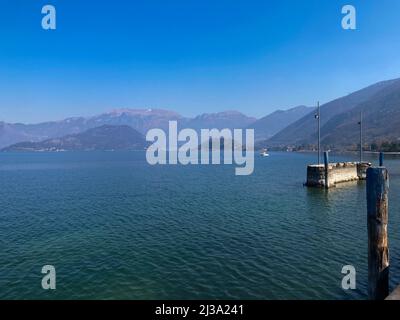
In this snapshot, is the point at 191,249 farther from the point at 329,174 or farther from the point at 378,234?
the point at 329,174

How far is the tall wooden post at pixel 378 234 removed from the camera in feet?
42.0

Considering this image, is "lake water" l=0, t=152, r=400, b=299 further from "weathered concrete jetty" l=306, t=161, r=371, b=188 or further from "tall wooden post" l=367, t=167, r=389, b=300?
"weathered concrete jetty" l=306, t=161, r=371, b=188

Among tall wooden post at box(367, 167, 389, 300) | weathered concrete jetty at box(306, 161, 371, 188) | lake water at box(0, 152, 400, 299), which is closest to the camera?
tall wooden post at box(367, 167, 389, 300)

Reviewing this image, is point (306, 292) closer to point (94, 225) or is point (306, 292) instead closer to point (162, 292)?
point (162, 292)

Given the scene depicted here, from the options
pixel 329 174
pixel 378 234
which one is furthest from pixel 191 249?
pixel 329 174

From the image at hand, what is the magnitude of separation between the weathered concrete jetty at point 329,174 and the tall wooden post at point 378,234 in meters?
44.4

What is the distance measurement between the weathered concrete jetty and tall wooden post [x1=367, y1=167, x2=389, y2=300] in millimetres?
44390

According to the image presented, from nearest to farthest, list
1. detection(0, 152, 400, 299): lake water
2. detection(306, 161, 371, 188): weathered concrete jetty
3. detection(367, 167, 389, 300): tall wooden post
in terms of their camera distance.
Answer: detection(367, 167, 389, 300): tall wooden post, detection(0, 152, 400, 299): lake water, detection(306, 161, 371, 188): weathered concrete jetty

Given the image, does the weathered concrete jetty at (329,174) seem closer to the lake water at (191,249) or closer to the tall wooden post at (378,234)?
the lake water at (191,249)

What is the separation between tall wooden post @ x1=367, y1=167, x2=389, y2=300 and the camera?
12789 millimetres

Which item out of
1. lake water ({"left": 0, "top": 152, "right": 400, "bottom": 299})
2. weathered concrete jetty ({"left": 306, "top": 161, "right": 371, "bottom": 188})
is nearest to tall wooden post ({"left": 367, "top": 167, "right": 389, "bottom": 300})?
lake water ({"left": 0, "top": 152, "right": 400, "bottom": 299})

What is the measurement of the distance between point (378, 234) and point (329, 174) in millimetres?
46375

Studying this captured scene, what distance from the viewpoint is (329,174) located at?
56531 mm
